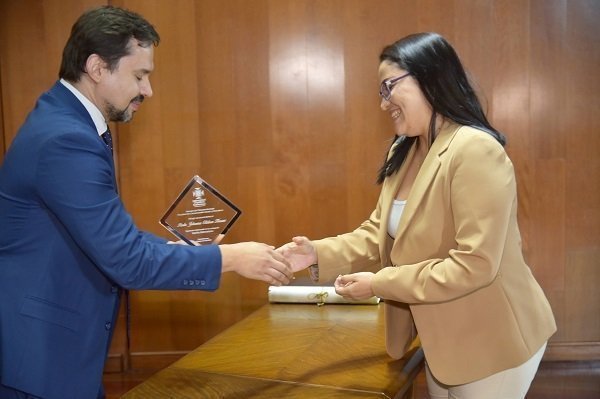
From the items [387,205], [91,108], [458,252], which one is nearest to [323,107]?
[387,205]

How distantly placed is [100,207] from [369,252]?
1097 millimetres

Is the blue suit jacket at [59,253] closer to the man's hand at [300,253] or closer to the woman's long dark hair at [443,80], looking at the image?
the man's hand at [300,253]

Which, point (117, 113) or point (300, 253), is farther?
point (300, 253)

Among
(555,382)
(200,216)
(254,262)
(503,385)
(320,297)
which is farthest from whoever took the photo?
Result: (555,382)

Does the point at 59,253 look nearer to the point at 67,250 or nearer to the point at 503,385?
the point at 67,250

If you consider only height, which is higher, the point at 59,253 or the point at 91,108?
the point at 91,108

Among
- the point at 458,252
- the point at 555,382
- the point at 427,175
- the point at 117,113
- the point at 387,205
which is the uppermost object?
the point at 117,113

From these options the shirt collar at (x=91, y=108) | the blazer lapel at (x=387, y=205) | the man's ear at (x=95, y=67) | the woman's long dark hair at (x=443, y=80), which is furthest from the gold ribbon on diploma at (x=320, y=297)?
the man's ear at (x=95, y=67)

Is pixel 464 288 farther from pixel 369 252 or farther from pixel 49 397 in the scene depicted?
pixel 49 397

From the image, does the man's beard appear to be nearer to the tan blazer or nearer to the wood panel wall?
the tan blazer

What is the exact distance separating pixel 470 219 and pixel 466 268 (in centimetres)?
14

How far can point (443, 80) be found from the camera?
1.90 meters

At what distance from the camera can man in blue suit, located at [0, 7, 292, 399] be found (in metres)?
1.65

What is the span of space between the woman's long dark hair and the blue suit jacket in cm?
98
